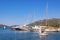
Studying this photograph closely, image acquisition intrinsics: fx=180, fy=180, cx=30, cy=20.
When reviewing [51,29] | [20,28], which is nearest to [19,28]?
[20,28]

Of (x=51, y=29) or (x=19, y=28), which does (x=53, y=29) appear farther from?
(x=19, y=28)

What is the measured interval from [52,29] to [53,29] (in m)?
0.79

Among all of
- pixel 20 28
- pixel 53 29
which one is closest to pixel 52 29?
pixel 53 29

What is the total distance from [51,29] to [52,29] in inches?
33.5

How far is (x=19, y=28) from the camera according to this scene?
378ft

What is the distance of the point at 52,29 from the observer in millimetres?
113438

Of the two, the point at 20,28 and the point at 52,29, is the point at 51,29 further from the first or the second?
the point at 20,28

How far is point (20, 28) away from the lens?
114188 millimetres

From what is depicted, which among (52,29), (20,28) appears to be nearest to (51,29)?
(52,29)

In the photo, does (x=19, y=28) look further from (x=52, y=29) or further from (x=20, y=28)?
(x=52, y=29)

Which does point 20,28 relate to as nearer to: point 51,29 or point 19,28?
point 19,28

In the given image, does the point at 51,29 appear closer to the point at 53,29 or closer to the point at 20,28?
the point at 53,29

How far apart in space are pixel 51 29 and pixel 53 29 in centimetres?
125

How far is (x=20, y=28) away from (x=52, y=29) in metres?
20.2
